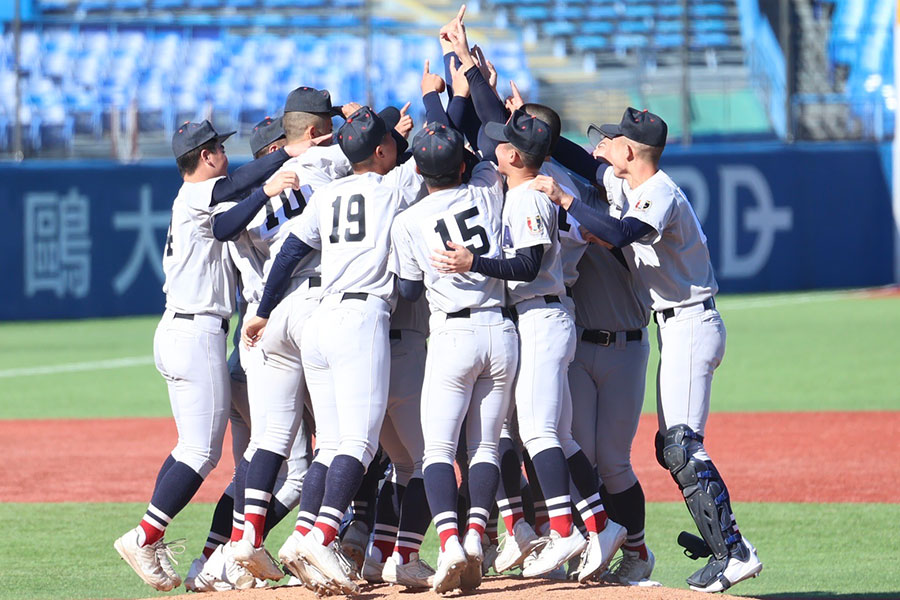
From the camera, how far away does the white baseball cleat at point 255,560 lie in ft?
16.0

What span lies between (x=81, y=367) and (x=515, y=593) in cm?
971

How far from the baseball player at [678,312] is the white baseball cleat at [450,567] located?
101 cm

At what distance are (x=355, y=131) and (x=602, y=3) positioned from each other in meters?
19.9

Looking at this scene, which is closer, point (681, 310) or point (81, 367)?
point (681, 310)

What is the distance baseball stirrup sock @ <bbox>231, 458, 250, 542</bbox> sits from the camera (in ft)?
17.1

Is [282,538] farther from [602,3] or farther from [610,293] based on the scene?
[602,3]

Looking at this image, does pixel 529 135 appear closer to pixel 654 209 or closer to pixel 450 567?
pixel 654 209

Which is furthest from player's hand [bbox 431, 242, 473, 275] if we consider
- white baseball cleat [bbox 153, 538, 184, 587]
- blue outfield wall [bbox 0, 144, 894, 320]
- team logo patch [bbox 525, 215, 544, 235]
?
blue outfield wall [bbox 0, 144, 894, 320]

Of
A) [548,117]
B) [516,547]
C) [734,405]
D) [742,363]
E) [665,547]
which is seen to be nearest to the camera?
[516,547]

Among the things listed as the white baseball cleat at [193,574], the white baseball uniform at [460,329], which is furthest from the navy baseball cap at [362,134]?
the white baseball cleat at [193,574]

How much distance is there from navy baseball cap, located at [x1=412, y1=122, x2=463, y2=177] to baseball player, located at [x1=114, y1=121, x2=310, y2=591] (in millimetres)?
717

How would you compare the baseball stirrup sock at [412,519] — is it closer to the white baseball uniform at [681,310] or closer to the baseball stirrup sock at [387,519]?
the baseball stirrup sock at [387,519]

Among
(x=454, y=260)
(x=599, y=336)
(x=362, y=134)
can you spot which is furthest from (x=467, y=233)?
(x=599, y=336)

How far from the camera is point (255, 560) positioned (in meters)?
4.91
